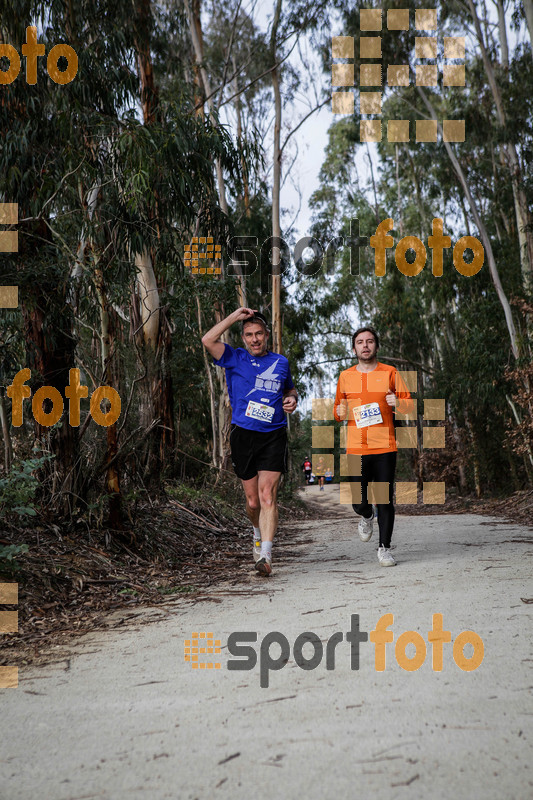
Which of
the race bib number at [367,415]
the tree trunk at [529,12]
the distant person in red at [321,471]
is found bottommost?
the distant person in red at [321,471]

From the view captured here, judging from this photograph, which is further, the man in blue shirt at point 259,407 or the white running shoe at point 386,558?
the man in blue shirt at point 259,407

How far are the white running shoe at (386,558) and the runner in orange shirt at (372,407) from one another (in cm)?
22

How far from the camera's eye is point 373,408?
19.3 ft

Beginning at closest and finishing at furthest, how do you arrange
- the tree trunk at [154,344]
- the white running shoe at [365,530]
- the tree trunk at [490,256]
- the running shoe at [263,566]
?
the running shoe at [263,566] < the white running shoe at [365,530] < the tree trunk at [154,344] < the tree trunk at [490,256]

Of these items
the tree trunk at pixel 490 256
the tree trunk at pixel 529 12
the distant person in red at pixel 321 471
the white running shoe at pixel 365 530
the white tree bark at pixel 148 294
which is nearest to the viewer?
the white running shoe at pixel 365 530

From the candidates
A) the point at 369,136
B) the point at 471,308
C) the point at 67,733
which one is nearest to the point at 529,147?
the point at 471,308

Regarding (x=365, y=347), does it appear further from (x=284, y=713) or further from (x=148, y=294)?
(x=148, y=294)

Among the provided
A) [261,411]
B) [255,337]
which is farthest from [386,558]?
[255,337]

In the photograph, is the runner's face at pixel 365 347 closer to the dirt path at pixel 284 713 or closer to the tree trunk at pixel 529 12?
the dirt path at pixel 284 713

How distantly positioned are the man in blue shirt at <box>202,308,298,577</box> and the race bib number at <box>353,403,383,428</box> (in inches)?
22.4

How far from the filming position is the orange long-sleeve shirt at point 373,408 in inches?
231

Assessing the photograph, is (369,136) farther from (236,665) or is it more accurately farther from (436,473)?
(236,665)

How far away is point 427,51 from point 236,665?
1755cm

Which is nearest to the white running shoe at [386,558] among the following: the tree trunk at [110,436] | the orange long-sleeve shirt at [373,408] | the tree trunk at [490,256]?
the orange long-sleeve shirt at [373,408]
